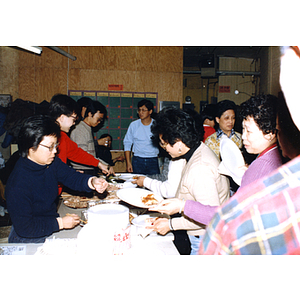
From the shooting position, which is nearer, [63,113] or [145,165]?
Result: [63,113]

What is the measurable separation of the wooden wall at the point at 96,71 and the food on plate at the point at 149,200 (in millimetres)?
3265

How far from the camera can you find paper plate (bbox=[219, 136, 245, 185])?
1.52 metres

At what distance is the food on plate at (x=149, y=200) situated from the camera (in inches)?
61.5

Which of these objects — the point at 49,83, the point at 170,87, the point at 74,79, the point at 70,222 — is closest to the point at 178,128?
the point at 70,222

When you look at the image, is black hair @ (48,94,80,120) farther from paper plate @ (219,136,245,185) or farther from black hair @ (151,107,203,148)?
paper plate @ (219,136,245,185)

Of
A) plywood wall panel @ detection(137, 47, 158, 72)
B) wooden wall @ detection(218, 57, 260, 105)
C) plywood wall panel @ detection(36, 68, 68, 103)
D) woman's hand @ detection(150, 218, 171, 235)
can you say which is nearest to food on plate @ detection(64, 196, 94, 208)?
woman's hand @ detection(150, 218, 171, 235)

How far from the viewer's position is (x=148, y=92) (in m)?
4.67

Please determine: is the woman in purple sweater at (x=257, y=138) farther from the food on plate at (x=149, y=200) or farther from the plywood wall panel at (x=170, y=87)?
the plywood wall panel at (x=170, y=87)

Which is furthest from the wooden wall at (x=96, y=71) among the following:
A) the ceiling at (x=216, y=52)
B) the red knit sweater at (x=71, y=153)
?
the ceiling at (x=216, y=52)

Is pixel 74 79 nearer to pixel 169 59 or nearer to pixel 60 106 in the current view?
pixel 169 59

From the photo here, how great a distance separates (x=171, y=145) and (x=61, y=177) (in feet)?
2.88

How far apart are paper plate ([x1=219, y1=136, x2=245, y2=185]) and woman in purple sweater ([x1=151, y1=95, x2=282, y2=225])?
0.26 meters

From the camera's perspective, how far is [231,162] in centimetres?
156

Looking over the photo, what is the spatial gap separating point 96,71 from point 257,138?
389 centimetres
